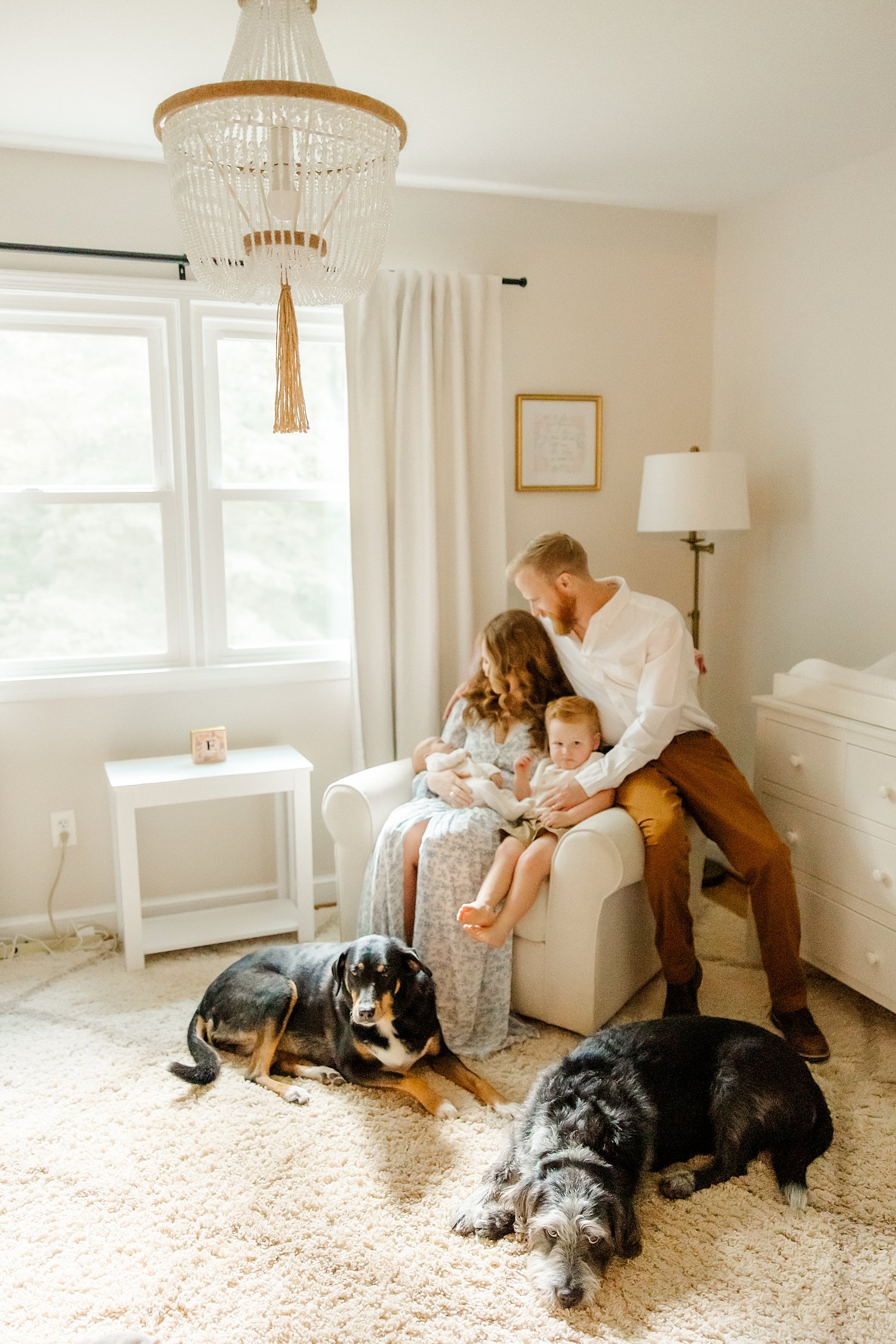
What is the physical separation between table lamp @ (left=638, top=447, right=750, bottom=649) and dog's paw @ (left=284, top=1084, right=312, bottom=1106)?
6.77 feet

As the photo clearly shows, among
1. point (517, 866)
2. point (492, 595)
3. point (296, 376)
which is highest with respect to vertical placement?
point (296, 376)

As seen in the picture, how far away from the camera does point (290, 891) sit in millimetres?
3424

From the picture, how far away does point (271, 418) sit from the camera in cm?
343

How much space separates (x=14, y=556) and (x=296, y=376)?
5.89ft

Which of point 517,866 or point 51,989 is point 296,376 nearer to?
point 517,866

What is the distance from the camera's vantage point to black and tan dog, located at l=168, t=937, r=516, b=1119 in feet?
7.52

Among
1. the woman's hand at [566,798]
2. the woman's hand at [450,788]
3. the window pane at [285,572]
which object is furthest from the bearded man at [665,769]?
the window pane at [285,572]

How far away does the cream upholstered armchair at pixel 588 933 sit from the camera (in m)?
2.48

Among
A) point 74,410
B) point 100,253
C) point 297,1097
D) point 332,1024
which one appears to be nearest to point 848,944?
point 332,1024

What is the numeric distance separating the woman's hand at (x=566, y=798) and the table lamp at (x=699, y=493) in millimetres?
1076

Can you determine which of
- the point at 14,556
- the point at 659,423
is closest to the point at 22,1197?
the point at 14,556

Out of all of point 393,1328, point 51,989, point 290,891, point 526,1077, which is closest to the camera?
point 393,1328

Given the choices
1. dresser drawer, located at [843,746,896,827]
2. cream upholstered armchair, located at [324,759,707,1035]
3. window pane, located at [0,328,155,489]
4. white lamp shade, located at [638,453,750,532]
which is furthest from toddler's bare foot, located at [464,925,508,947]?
window pane, located at [0,328,155,489]

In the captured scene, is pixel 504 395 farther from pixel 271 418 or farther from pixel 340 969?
pixel 340 969
